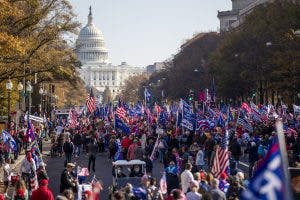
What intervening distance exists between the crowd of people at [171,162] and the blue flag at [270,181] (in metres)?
0.48

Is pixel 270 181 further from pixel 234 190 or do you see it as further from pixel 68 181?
pixel 68 181

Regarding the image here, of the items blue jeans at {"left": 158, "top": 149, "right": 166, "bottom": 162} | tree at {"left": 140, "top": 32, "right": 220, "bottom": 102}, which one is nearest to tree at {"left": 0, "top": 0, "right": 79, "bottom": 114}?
blue jeans at {"left": 158, "top": 149, "right": 166, "bottom": 162}

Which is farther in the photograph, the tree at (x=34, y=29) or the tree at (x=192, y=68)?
the tree at (x=192, y=68)

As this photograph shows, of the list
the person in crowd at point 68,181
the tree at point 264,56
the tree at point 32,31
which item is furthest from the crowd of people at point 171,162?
the tree at point 264,56

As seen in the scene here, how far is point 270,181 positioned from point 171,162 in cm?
A: 1309

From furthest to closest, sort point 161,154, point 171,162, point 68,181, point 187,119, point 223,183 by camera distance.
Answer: point 187,119 → point 161,154 → point 171,162 → point 68,181 → point 223,183

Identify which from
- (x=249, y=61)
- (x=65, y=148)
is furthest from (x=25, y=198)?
(x=249, y=61)

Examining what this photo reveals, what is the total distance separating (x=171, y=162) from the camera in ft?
67.1

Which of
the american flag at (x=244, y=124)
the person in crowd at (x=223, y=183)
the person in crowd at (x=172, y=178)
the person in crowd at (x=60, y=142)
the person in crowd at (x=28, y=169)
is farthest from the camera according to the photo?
the person in crowd at (x=60, y=142)

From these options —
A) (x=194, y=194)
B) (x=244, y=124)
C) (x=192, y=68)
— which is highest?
(x=192, y=68)

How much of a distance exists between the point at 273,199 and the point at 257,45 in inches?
2472

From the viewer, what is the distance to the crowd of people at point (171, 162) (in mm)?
15318

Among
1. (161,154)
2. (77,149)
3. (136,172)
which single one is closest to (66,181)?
(136,172)

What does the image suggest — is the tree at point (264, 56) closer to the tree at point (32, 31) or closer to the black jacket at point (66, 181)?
the tree at point (32, 31)
